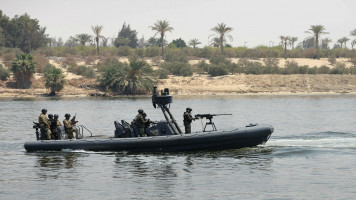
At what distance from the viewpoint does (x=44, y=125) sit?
2389cm

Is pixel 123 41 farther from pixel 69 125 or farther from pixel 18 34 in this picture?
pixel 69 125

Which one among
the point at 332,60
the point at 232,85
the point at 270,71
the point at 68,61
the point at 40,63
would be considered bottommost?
the point at 232,85

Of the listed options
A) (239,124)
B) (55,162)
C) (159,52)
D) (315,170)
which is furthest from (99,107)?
(159,52)

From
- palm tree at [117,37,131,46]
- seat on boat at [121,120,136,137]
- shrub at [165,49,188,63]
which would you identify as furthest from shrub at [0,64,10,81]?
palm tree at [117,37,131,46]

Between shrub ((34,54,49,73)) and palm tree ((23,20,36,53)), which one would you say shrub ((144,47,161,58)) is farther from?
shrub ((34,54,49,73))

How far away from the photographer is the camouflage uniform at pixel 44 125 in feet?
77.8

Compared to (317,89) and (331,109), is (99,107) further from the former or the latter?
(317,89)

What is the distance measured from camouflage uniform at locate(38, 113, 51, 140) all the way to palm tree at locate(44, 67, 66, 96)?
1662 inches

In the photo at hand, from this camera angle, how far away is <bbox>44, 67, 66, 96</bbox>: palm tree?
216ft

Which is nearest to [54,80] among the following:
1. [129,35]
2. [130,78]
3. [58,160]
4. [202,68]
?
[130,78]

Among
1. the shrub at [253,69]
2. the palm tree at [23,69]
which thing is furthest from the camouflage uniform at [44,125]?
the shrub at [253,69]

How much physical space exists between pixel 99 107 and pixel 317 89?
32261mm

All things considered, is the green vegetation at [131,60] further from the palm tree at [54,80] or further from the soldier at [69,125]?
the soldier at [69,125]

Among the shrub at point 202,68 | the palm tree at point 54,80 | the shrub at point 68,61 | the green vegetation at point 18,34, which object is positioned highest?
the green vegetation at point 18,34
